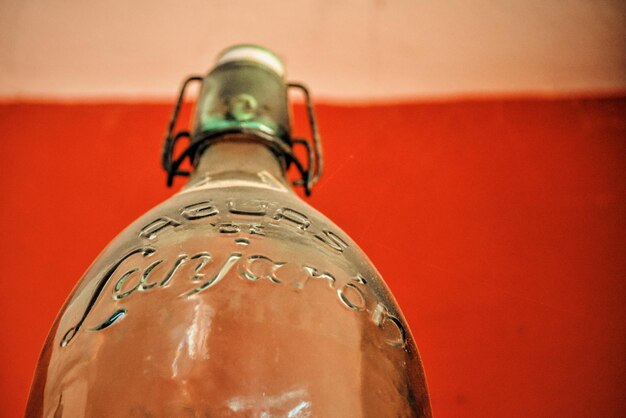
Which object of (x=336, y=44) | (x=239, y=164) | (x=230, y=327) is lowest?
(x=230, y=327)

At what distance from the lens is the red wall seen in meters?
0.64

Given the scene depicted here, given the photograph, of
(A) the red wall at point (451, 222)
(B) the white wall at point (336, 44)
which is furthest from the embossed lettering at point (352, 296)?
(B) the white wall at point (336, 44)

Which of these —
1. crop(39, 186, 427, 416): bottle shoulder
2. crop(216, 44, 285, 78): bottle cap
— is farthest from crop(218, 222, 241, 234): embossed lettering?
crop(216, 44, 285, 78): bottle cap

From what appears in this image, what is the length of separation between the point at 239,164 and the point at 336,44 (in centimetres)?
47

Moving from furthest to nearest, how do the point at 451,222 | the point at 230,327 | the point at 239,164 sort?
the point at 451,222 → the point at 239,164 → the point at 230,327

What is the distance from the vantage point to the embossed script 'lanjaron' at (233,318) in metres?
0.28

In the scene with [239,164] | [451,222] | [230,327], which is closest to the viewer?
[230,327]

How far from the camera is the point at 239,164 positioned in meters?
0.39

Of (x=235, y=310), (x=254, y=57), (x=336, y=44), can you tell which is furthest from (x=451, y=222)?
(x=235, y=310)

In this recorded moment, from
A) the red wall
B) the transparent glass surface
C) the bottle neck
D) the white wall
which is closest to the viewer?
the transparent glass surface

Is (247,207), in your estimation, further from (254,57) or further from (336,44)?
(336,44)

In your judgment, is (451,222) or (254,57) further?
(451,222)

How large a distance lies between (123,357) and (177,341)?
0.09ft

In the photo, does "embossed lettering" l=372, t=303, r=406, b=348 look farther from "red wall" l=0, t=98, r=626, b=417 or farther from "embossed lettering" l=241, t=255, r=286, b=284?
"red wall" l=0, t=98, r=626, b=417
